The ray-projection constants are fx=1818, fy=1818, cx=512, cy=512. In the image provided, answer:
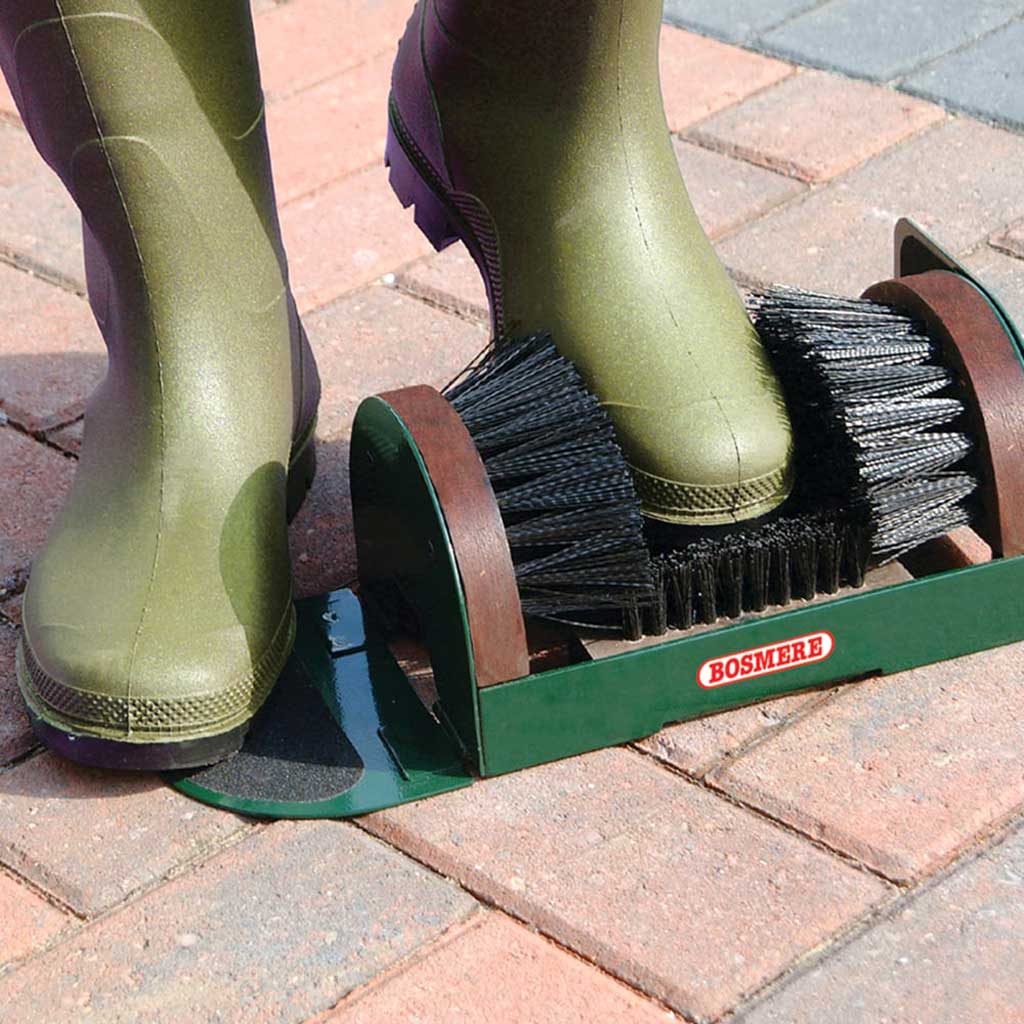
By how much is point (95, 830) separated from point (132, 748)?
7 cm

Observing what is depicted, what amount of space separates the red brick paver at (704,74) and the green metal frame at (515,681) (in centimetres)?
110

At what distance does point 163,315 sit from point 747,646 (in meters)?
0.57

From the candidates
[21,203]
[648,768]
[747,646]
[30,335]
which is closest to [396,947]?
[648,768]

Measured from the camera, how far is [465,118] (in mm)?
1627

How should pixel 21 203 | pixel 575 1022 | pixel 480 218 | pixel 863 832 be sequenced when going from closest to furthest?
pixel 575 1022
pixel 863 832
pixel 480 218
pixel 21 203

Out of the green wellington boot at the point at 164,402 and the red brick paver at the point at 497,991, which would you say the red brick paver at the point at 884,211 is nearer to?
the green wellington boot at the point at 164,402

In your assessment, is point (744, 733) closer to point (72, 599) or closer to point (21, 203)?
point (72, 599)

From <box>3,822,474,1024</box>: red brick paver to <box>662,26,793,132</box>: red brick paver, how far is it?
59.4 inches

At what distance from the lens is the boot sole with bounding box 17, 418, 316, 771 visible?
4.87ft

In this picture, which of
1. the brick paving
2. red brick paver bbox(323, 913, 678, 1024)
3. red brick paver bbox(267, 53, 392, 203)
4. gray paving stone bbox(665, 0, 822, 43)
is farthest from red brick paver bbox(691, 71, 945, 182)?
red brick paver bbox(323, 913, 678, 1024)

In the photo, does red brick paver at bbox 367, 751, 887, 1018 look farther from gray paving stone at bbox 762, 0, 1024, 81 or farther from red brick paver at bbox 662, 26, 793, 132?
gray paving stone at bbox 762, 0, 1024, 81

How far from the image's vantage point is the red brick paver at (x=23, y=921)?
1.37 m

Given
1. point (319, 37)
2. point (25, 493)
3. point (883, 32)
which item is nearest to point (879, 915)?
point (25, 493)

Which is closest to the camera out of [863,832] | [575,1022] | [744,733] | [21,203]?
[575,1022]
